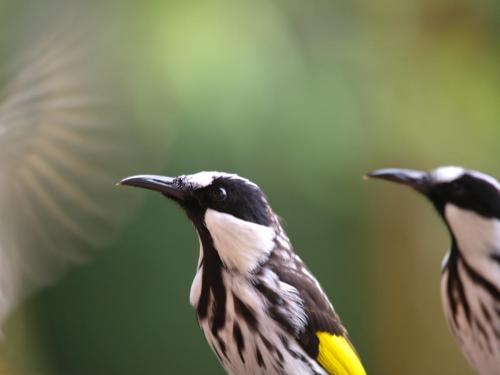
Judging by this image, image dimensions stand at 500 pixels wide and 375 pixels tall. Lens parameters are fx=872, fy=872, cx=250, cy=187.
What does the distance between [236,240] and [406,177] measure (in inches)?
8.3

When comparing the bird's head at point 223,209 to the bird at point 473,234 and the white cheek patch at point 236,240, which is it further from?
the bird at point 473,234

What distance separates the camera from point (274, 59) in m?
2.30

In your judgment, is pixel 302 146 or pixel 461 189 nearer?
pixel 461 189

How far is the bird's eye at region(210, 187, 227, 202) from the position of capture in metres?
0.95

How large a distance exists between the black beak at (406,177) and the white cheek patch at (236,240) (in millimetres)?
147

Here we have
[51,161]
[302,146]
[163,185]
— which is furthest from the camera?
[302,146]

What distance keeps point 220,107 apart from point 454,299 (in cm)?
129

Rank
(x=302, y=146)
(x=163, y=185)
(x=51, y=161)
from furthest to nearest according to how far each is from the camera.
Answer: (x=302, y=146) → (x=51, y=161) → (x=163, y=185)

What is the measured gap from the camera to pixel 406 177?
992 millimetres

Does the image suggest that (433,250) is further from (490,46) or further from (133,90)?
(133,90)

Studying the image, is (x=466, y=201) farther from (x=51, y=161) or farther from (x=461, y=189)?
(x=51, y=161)

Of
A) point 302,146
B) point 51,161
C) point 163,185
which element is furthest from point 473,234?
point 302,146

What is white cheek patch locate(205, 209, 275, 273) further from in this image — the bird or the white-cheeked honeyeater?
the bird

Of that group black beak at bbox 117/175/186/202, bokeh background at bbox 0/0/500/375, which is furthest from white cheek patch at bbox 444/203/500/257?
bokeh background at bbox 0/0/500/375
